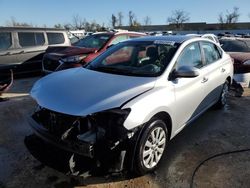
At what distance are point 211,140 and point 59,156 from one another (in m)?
2.53

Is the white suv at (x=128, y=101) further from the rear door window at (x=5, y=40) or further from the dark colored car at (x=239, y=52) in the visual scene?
the rear door window at (x=5, y=40)

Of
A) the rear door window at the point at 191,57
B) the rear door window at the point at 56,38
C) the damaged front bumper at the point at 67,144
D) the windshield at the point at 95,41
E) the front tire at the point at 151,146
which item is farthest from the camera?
the rear door window at the point at 56,38

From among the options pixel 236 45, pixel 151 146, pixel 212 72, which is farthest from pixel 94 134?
pixel 236 45

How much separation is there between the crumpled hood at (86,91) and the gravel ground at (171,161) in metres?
0.53

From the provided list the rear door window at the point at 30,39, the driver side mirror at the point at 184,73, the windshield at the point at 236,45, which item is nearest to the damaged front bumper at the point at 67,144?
the driver side mirror at the point at 184,73

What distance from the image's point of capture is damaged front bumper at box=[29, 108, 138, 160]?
287 centimetres

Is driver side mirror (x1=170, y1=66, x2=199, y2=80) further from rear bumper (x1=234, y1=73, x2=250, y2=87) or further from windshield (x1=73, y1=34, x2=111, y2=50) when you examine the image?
windshield (x1=73, y1=34, x2=111, y2=50)

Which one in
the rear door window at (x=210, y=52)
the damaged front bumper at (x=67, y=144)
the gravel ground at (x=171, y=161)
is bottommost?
the gravel ground at (x=171, y=161)

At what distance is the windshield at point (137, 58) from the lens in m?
3.89

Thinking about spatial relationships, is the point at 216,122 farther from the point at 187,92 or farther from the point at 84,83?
the point at 84,83

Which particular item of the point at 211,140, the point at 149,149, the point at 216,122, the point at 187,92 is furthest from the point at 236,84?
the point at 149,149

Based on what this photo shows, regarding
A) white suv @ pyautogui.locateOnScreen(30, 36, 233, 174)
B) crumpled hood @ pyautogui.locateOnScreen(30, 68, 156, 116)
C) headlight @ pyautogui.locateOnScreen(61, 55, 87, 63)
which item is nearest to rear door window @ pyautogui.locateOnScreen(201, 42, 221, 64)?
white suv @ pyautogui.locateOnScreen(30, 36, 233, 174)

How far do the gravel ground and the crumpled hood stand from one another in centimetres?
53

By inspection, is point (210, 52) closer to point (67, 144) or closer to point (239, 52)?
point (67, 144)
